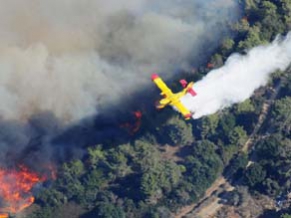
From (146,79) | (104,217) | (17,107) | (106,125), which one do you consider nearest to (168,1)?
(146,79)

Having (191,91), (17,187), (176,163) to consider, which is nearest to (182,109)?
(191,91)

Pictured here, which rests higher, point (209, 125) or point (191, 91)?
point (191, 91)

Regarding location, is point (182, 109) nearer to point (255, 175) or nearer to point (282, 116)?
point (255, 175)

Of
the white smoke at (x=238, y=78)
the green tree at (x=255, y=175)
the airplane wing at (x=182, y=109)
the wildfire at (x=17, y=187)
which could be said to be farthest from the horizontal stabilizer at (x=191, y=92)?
the wildfire at (x=17, y=187)

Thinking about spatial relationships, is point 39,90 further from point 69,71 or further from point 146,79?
point 146,79

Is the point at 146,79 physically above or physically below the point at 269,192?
above
